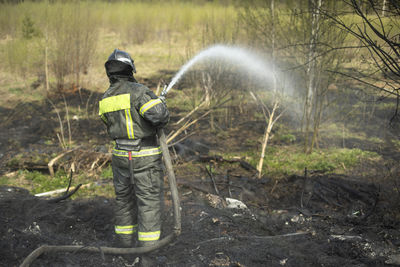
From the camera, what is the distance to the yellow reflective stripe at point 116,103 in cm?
324

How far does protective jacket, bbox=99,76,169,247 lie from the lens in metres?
3.23

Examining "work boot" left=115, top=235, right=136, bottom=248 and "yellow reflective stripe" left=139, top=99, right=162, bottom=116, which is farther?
"work boot" left=115, top=235, right=136, bottom=248

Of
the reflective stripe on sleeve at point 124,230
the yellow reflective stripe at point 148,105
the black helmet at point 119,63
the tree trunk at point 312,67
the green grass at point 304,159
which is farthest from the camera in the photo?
the tree trunk at point 312,67

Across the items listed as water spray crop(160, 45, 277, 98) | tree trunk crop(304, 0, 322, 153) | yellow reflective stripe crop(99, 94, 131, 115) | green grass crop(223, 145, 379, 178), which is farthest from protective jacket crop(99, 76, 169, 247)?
tree trunk crop(304, 0, 322, 153)

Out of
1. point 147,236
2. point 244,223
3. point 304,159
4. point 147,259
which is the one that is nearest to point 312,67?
point 304,159

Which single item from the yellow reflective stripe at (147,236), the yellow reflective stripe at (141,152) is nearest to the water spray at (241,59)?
the yellow reflective stripe at (141,152)

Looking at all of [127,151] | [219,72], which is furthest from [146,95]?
[219,72]

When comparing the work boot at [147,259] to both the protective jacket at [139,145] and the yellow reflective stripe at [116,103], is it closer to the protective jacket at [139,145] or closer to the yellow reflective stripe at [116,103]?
the protective jacket at [139,145]

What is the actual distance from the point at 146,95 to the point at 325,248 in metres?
2.45

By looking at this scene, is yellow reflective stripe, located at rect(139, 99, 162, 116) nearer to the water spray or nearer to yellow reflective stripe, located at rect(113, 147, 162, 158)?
yellow reflective stripe, located at rect(113, 147, 162, 158)

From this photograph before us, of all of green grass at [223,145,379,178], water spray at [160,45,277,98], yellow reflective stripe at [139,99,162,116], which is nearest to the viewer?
yellow reflective stripe at [139,99,162,116]

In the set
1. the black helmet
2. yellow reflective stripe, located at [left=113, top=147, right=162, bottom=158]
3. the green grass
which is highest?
the black helmet

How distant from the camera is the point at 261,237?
144 inches

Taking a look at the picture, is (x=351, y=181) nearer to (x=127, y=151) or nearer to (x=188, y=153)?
(x=188, y=153)
